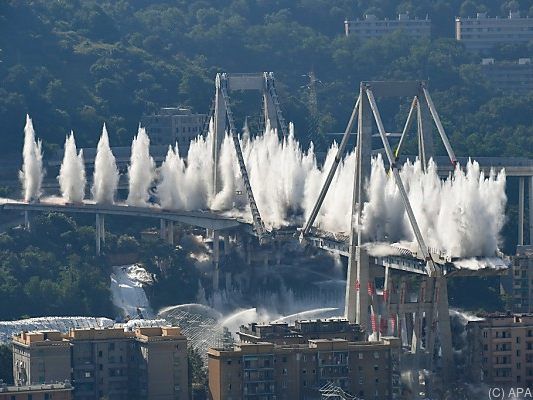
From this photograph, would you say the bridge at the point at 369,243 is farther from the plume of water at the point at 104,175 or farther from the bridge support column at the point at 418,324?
the plume of water at the point at 104,175

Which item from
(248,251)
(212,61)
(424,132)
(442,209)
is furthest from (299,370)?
(212,61)

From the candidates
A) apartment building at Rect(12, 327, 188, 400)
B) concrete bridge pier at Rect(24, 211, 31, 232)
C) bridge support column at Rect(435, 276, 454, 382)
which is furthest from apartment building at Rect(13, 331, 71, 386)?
concrete bridge pier at Rect(24, 211, 31, 232)

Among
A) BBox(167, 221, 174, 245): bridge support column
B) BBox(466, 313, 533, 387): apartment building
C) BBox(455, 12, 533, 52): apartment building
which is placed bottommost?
BBox(466, 313, 533, 387): apartment building

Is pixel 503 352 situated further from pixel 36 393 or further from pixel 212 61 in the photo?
pixel 212 61

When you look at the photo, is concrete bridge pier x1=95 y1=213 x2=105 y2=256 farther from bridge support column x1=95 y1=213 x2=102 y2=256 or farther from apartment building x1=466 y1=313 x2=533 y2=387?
apartment building x1=466 y1=313 x2=533 y2=387

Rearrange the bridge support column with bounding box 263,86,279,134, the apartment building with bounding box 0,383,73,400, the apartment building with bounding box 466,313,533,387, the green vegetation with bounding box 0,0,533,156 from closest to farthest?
the apartment building with bounding box 0,383,73,400
the apartment building with bounding box 466,313,533,387
the bridge support column with bounding box 263,86,279,134
the green vegetation with bounding box 0,0,533,156

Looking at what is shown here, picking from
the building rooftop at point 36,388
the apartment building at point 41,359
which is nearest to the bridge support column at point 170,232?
the apartment building at point 41,359

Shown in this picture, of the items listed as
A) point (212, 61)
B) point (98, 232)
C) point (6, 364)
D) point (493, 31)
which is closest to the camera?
point (6, 364)
